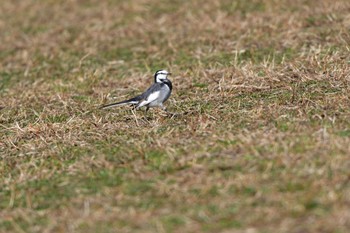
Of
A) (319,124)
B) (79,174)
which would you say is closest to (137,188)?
(79,174)

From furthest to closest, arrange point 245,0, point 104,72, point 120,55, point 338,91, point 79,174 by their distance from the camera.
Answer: point 245,0, point 120,55, point 104,72, point 338,91, point 79,174

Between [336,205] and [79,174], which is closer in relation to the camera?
[336,205]

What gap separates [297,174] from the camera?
730 centimetres

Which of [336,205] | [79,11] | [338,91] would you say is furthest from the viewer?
[79,11]

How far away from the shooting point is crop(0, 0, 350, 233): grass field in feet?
23.0

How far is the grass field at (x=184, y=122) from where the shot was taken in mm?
7016

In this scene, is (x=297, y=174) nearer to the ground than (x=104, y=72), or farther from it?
farther from it

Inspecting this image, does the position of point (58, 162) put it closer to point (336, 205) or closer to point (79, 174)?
Answer: point (79, 174)

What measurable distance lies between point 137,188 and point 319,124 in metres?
2.32

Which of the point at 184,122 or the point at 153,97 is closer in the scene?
the point at 184,122

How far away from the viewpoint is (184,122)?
9727mm

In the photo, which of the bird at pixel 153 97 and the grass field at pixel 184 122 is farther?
the bird at pixel 153 97

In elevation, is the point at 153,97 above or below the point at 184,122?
above

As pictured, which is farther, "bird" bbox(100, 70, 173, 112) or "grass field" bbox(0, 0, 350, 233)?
"bird" bbox(100, 70, 173, 112)
